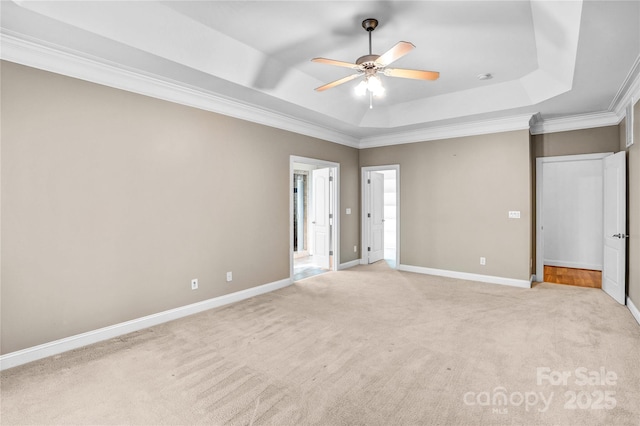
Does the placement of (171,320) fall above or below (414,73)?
below

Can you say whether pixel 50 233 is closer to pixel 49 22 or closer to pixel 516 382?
pixel 49 22

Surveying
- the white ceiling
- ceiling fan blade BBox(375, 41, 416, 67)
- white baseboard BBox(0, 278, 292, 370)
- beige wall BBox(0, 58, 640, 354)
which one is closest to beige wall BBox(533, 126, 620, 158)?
beige wall BBox(0, 58, 640, 354)

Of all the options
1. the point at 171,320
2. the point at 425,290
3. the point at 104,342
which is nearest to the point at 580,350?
the point at 425,290

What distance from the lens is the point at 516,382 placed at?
97.4 inches

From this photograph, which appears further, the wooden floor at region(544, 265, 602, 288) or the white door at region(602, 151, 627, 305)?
the wooden floor at region(544, 265, 602, 288)

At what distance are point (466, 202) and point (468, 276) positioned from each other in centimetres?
130

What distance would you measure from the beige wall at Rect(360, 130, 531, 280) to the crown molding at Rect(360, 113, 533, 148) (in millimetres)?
91

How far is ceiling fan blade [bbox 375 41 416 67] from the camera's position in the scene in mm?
2434

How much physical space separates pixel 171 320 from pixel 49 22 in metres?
3.00

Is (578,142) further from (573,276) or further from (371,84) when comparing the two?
(371,84)

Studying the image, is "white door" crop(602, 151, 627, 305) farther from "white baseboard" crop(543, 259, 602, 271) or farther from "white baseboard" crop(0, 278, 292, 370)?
"white baseboard" crop(0, 278, 292, 370)

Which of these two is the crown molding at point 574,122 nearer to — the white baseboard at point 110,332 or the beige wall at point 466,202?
the beige wall at point 466,202

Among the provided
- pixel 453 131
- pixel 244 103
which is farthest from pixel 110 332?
pixel 453 131

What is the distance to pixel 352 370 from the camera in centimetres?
266
